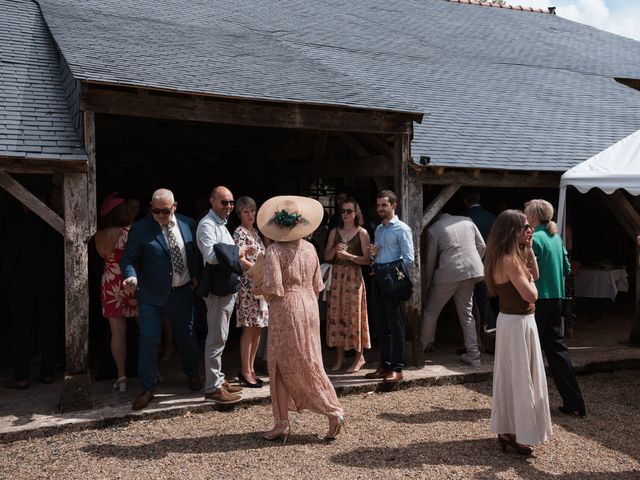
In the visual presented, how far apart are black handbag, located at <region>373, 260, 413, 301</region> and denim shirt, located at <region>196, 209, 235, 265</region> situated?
147 cm

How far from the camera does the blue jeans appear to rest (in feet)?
17.2

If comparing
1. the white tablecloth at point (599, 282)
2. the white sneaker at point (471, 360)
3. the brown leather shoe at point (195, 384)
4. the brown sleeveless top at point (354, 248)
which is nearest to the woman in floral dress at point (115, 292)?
the brown leather shoe at point (195, 384)

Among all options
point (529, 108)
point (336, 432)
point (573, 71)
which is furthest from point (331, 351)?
point (573, 71)

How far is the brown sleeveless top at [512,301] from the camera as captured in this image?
4254mm

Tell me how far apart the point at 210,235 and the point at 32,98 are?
239cm

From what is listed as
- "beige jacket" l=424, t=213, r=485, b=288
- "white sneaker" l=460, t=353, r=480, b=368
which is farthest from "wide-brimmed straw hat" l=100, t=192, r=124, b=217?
"white sneaker" l=460, t=353, r=480, b=368

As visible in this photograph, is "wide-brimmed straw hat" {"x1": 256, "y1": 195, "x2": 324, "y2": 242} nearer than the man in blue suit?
Yes

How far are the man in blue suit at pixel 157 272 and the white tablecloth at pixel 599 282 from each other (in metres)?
6.61

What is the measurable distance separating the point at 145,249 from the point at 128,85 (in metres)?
1.35

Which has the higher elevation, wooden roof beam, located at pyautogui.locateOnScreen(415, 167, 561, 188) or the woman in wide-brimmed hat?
wooden roof beam, located at pyautogui.locateOnScreen(415, 167, 561, 188)

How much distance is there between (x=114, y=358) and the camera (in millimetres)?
5891

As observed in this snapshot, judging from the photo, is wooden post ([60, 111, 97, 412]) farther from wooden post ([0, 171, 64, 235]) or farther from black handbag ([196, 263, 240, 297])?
black handbag ([196, 263, 240, 297])

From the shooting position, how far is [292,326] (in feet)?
14.7

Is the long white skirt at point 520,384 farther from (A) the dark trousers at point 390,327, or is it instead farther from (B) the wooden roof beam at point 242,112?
(B) the wooden roof beam at point 242,112
